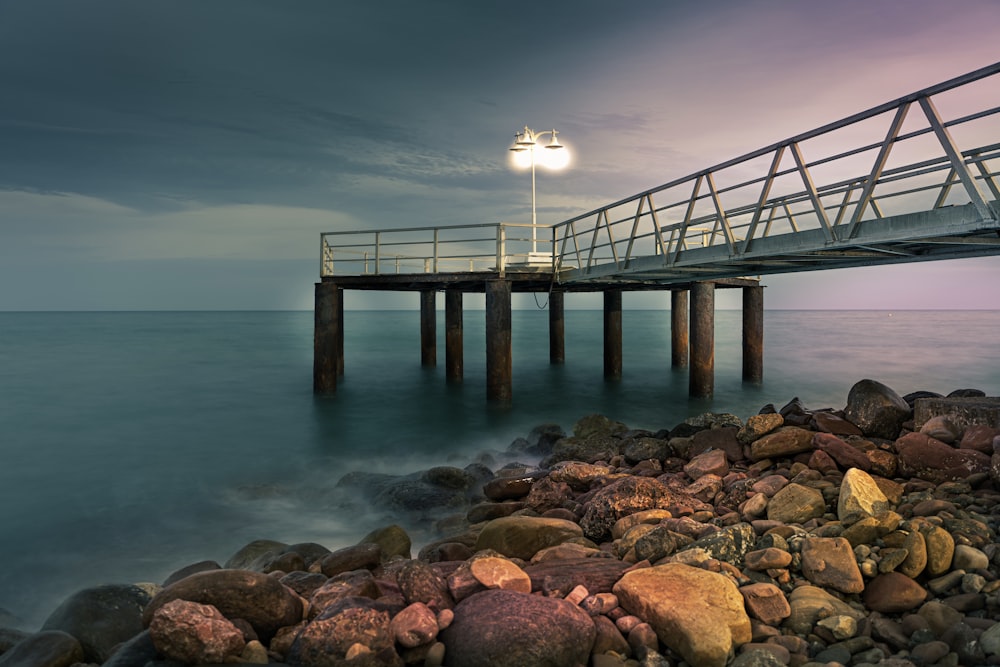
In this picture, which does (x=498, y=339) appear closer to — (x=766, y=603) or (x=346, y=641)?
(x=766, y=603)

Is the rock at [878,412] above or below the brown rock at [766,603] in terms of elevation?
above

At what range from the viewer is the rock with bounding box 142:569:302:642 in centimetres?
483

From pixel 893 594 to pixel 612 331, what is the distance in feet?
65.2

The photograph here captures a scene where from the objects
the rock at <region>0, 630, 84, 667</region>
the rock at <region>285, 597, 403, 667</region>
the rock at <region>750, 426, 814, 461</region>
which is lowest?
the rock at <region>0, 630, 84, 667</region>

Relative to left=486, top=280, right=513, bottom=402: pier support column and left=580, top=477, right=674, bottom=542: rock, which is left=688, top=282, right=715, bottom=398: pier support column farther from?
left=580, top=477, right=674, bottom=542: rock

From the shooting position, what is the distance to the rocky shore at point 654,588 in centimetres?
439

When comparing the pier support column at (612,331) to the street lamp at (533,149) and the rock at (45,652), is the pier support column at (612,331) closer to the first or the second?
the street lamp at (533,149)

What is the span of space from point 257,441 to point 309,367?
708 inches

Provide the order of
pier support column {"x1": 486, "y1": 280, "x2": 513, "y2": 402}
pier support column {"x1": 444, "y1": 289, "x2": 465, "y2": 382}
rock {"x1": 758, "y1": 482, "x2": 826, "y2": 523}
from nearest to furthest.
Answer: rock {"x1": 758, "y1": 482, "x2": 826, "y2": 523}, pier support column {"x1": 486, "y1": 280, "x2": 513, "y2": 402}, pier support column {"x1": 444, "y1": 289, "x2": 465, "y2": 382}

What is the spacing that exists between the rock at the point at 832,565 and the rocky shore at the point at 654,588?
0.01 m

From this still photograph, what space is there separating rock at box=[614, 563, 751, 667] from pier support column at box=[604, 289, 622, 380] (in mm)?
18548

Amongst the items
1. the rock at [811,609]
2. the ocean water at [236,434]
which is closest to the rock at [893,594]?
the rock at [811,609]

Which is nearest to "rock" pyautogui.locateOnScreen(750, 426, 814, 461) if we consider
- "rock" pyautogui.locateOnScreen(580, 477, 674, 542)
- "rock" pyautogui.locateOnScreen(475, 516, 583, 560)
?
"rock" pyautogui.locateOnScreen(580, 477, 674, 542)

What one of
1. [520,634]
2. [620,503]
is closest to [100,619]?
[520,634]
